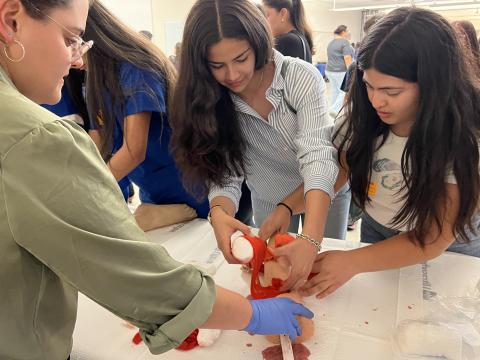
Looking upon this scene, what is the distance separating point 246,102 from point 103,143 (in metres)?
0.56

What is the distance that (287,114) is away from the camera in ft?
3.74

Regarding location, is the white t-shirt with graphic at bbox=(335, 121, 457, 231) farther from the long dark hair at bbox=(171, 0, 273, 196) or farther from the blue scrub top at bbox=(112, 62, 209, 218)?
the blue scrub top at bbox=(112, 62, 209, 218)

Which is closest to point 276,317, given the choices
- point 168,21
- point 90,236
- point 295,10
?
point 90,236

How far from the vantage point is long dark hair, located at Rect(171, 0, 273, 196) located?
38.2 inches

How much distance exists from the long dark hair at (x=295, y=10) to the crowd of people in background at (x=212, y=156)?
1.32 metres

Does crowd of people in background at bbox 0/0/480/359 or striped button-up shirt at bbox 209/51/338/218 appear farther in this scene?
striped button-up shirt at bbox 209/51/338/218

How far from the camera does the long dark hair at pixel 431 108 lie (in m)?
0.84

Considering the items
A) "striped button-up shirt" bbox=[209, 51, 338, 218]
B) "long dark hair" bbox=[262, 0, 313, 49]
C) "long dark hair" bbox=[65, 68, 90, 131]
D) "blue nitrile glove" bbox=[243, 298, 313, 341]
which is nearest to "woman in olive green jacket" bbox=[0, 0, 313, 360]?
"blue nitrile glove" bbox=[243, 298, 313, 341]

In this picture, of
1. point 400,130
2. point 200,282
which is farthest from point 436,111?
point 200,282

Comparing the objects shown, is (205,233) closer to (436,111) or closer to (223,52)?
(223,52)

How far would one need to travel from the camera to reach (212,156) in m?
1.17

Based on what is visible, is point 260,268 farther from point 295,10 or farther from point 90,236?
point 295,10

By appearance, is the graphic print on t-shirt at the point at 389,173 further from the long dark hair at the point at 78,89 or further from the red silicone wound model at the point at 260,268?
the long dark hair at the point at 78,89

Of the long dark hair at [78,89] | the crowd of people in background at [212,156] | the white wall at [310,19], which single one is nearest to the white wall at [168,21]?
the white wall at [310,19]
